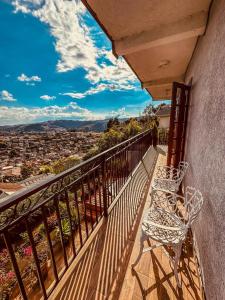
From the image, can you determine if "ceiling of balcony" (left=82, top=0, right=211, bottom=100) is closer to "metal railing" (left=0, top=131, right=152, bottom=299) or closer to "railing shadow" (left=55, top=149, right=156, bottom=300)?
"metal railing" (left=0, top=131, right=152, bottom=299)

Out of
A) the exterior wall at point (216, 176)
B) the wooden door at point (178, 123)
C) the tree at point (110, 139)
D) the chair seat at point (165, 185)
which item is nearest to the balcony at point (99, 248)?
the exterior wall at point (216, 176)

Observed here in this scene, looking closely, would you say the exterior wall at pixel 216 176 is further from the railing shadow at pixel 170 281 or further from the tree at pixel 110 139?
the tree at pixel 110 139

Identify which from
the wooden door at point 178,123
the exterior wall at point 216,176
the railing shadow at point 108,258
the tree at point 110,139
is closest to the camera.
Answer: the exterior wall at point 216,176

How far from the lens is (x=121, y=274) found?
1582 millimetres

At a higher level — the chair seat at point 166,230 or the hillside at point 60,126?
the chair seat at point 166,230

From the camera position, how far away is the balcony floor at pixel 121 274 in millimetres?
1380

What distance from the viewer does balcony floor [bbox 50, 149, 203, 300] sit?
54.3 inches

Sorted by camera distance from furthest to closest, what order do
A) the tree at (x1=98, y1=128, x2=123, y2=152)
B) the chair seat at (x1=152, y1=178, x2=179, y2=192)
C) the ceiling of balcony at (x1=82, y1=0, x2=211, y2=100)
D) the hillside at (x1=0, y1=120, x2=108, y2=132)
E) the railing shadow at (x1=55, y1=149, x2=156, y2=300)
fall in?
the hillside at (x1=0, y1=120, x2=108, y2=132) → the tree at (x1=98, y1=128, x2=123, y2=152) → the chair seat at (x1=152, y1=178, x2=179, y2=192) → the ceiling of balcony at (x1=82, y1=0, x2=211, y2=100) → the railing shadow at (x1=55, y1=149, x2=156, y2=300)

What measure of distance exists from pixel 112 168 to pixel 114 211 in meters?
0.66

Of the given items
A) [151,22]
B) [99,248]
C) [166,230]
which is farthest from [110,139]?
[166,230]

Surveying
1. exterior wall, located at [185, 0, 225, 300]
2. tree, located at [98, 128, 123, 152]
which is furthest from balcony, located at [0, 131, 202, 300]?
tree, located at [98, 128, 123, 152]

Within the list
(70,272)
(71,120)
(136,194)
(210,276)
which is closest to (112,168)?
(136,194)

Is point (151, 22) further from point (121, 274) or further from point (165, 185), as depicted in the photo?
point (121, 274)

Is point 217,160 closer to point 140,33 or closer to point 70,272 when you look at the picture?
point 70,272
